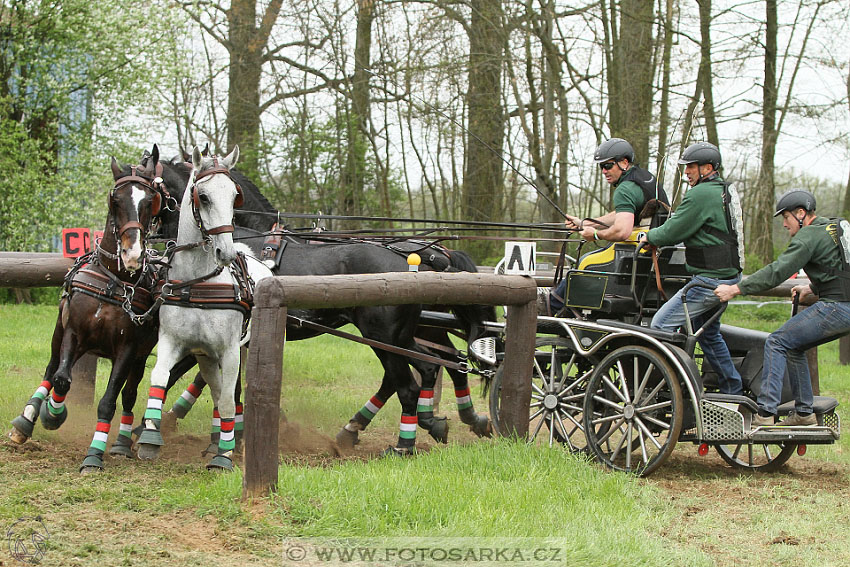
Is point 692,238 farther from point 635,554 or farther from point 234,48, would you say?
point 234,48

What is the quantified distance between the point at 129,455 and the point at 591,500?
10.8 feet

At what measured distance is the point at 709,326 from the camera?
6.21 m

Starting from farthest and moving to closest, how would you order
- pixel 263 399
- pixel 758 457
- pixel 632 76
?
pixel 632 76 < pixel 758 457 < pixel 263 399

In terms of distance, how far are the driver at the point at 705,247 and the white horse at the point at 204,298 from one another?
2.94 meters

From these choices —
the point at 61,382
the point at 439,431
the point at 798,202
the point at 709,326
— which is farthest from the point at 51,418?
the point at 798,202

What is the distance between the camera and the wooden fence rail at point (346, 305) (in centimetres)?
482

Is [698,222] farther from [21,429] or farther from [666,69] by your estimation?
[666,69]

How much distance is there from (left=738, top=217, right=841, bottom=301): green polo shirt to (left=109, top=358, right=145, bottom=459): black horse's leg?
4364mm

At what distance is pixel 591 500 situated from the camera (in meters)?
5.12

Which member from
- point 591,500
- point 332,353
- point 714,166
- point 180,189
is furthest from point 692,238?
point 332,353

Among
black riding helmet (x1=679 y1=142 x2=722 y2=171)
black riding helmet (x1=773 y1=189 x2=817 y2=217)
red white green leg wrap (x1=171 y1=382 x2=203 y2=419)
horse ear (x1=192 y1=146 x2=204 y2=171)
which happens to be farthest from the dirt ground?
black riding helmet (x1=679 y1=142 x2=722 y2=171)

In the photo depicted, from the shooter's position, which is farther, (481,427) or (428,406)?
(481,427)

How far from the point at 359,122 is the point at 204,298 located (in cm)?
1302

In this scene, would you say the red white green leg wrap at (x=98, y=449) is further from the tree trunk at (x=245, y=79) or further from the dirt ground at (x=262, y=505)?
the tree trunk at (x=245, y=79)
